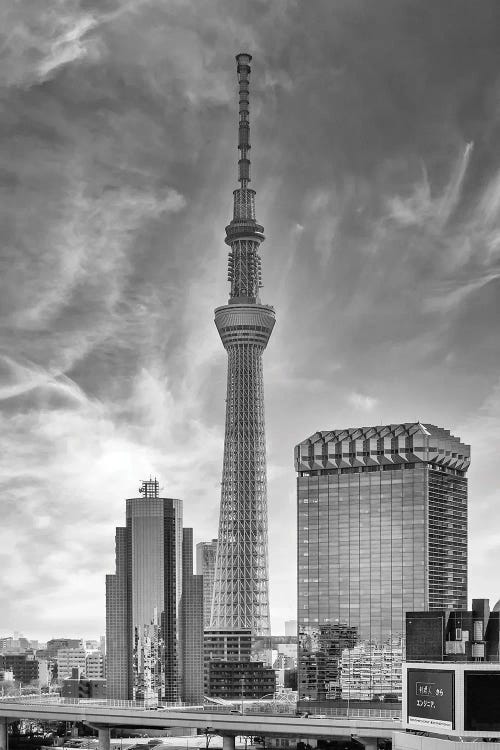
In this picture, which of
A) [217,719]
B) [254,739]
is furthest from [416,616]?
[254,739]

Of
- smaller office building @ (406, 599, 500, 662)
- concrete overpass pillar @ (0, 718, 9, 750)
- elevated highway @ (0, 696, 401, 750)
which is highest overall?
smaller office building @ (406, 599, 500, 662)

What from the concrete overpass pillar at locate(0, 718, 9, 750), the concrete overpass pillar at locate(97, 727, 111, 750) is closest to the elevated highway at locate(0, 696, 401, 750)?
the concrete overpass pillar at locate(97, 727, 111, 750)

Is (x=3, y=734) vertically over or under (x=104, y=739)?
under

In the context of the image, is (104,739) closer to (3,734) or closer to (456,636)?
(3,734)

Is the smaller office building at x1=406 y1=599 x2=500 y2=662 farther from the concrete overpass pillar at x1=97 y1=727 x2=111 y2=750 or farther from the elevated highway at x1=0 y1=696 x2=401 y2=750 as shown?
the concrete overpass pillar at x1=97 y1=727 x2=111 y2=750

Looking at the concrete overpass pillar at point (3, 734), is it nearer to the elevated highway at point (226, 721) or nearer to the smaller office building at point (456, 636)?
the elevated highway at point (226, 721)

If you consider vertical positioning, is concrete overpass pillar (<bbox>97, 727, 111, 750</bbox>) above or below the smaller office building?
below

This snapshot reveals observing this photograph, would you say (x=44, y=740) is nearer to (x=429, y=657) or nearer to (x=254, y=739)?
(x=254, y=739)

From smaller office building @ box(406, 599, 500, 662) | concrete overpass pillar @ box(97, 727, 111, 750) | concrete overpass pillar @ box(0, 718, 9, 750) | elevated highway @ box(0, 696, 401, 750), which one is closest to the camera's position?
smaller office building @ box(406, 599, 500, 662)

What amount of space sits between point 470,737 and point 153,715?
2524 inches

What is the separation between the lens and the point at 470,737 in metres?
72.5

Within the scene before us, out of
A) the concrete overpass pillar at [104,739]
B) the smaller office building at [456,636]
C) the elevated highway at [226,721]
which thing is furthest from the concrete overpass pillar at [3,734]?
the smaller office building at [456,636]

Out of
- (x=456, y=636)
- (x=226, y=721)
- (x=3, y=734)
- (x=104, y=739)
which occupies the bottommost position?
(x=3, y=734)

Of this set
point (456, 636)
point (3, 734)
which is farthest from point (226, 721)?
point (456, 636)
